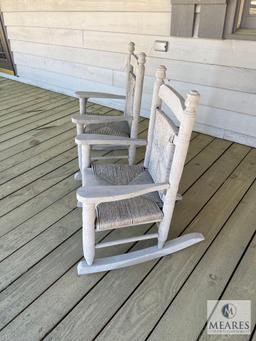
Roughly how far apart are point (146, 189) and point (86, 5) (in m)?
2.54

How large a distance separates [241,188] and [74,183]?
1.15 meters

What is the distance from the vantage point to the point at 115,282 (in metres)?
1.26

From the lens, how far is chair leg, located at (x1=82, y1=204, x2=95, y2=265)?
108cm

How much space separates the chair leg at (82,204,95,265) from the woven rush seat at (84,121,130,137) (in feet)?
2.80

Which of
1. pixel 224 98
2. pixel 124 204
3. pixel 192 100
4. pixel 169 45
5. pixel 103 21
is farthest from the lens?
pixel 103 21

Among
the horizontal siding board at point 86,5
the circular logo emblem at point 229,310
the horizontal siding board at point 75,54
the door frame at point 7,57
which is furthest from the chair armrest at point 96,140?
the door frame at point 7,57

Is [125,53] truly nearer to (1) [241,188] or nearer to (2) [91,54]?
(2) [91,54]

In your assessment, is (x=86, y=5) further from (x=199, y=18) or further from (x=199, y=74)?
(x=199, y=74)

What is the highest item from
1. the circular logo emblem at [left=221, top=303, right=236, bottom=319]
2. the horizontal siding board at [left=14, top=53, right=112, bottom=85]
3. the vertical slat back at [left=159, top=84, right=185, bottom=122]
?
the vertical slat back at [left=159, top=84, right=185, bottom=122]

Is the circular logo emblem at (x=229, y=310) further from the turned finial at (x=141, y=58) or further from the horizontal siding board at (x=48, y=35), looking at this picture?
the horizontal siding board at (x=48, y=35)

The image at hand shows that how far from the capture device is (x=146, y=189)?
1.11 meters

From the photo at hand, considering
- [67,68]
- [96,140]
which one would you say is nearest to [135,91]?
[96,140]

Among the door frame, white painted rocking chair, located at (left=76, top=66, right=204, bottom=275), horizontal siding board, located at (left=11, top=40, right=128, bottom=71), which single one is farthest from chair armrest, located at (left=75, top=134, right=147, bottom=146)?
the door frame

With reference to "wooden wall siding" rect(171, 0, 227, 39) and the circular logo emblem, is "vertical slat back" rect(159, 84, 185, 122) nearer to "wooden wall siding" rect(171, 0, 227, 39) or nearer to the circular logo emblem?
the circular logo emblem
